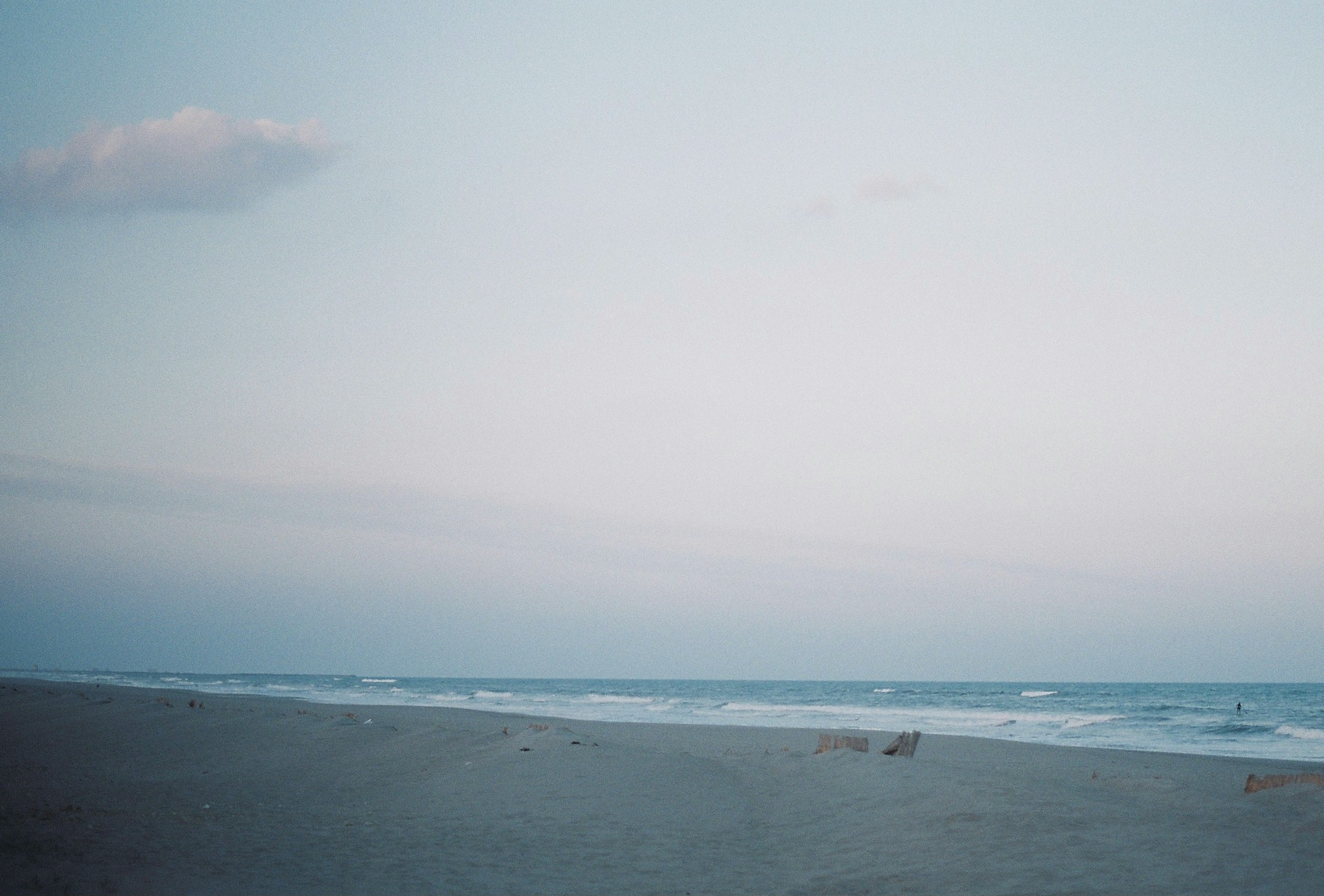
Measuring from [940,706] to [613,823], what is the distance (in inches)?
1953

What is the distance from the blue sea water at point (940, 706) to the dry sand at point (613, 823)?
15.3m

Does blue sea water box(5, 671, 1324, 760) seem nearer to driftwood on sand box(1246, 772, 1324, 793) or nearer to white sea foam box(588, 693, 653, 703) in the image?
white sea foam box(588, 693, 653, 703)

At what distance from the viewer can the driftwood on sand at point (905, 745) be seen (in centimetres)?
1534

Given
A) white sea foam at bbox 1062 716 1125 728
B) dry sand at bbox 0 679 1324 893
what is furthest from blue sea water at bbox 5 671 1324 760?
dry sand at bbox 0 679 1324 893

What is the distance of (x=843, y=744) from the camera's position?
15906mm

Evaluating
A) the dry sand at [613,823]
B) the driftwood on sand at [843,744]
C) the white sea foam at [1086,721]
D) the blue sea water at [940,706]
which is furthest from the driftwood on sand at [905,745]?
the white sea foam at [1086,721]

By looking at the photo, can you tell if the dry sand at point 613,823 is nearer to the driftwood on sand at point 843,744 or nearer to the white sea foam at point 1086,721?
the driftwood on sand at point 843,744

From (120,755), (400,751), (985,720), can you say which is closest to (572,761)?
(400,751)

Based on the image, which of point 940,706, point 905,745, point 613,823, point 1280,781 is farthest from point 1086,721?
point 613,823

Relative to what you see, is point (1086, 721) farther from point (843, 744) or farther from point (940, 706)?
point (843, 744)

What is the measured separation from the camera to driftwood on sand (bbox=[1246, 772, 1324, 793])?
1173 centimetres

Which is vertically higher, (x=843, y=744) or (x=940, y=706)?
(x=843, y=744)

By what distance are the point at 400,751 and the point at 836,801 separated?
31.6 feet

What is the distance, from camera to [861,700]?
69.8 m
